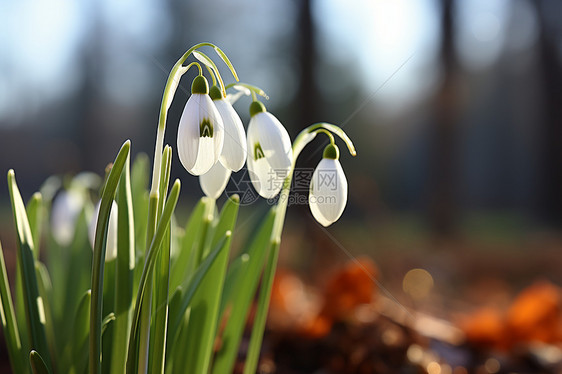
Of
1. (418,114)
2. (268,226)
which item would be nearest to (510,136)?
(418,114)

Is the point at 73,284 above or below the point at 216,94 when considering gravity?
below

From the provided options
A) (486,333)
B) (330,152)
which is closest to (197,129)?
(330,152)

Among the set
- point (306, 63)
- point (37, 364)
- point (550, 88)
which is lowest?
point (37, 364)

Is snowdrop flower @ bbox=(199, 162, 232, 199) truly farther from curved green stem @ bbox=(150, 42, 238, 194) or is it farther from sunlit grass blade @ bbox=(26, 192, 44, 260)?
sunlit grass blade @ bbox=(26, 192, 44, 260)

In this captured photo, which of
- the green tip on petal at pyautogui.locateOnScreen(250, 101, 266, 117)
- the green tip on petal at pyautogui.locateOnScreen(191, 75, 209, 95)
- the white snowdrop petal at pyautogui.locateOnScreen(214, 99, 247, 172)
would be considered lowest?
the white snowdrop petal at pyautogui.locateOnScreen(214, 99, 247, 172)

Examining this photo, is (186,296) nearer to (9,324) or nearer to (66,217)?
(9,324)

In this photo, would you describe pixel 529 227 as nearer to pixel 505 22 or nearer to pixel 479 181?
pixel 505 22

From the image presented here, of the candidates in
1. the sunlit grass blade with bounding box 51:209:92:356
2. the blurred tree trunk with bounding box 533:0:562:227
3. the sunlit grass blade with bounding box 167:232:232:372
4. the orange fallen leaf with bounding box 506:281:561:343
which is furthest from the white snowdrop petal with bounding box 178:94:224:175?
the blurred tree trunk with bounding box 533:0:562:227

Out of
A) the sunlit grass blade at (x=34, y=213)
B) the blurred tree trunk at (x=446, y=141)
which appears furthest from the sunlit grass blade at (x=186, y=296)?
the blurred tree trunk at (x=446, y=141)
